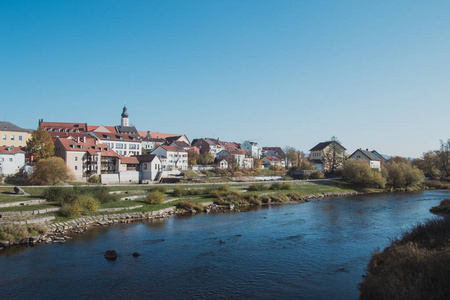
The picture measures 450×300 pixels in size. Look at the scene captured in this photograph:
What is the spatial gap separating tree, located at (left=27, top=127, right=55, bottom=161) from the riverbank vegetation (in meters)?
50.5

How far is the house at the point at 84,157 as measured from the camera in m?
52.5

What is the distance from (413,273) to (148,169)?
5488 centimetres

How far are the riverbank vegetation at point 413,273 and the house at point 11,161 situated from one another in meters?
51.8

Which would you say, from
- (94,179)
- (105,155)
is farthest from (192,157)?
(94,179)

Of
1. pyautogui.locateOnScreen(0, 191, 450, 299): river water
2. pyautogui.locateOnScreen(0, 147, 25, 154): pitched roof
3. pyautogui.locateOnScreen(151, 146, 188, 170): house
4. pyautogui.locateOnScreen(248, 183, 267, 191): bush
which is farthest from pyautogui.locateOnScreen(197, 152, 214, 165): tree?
pyautogui.locateOnScreen(0, 191, 450, 299): river water

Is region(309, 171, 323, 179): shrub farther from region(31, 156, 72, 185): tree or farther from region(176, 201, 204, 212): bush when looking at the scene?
region(31, 156, 72, 185): tree

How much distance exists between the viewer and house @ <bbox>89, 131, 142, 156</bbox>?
72.5 m

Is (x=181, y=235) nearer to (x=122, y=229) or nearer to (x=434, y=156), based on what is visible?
(x=122, y=229)

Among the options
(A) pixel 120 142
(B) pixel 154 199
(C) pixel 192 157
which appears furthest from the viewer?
(C) pixel 192 157

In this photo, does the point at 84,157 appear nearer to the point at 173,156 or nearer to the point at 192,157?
the point at 173,156

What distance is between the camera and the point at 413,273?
33.1ft

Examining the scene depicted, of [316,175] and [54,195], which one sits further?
[316,175]

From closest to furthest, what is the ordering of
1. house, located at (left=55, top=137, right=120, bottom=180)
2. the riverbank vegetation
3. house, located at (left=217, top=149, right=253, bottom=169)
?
the riverbank vegetation < house, located at (left=55, top=137, right=120, bottom=180) < house, located at (left=217, top=149, right=253, bottom=169)

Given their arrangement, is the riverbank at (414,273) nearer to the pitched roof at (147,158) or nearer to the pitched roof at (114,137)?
the pitched roof at (147,158)
